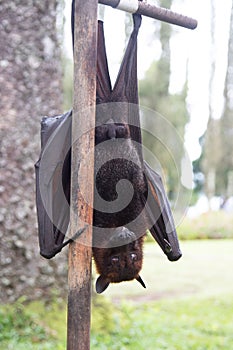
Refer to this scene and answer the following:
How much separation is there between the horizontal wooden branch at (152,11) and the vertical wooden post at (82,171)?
92 mm

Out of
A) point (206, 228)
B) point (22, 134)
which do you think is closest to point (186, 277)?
point (22, 134)

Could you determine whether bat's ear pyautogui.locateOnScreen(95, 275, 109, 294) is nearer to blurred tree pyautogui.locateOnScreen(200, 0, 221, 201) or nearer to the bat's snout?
the bat's snout

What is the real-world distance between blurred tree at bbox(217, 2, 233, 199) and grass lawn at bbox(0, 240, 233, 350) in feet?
36.0

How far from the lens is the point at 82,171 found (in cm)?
163

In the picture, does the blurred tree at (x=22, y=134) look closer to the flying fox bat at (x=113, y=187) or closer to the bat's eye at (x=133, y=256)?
the flying fox bat at (x=113, y=187)

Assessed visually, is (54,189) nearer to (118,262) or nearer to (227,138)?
(118,262)

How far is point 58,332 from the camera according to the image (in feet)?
14.2

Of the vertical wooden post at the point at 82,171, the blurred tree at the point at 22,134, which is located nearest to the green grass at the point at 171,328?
the blurred tree at the point at 22,134

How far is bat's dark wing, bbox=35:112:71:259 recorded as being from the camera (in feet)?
5.99

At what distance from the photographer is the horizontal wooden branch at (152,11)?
5.57 feet

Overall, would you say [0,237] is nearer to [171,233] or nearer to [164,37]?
[171,233]

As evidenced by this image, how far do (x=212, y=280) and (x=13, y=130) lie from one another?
5.20 metres

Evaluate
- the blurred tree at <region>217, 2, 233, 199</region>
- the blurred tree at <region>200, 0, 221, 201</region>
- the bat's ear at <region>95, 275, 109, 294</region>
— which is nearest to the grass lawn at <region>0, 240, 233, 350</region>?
the bat's ear at <region>95, 275, 109, 294</region>

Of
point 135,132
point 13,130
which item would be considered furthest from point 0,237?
point 135,132
